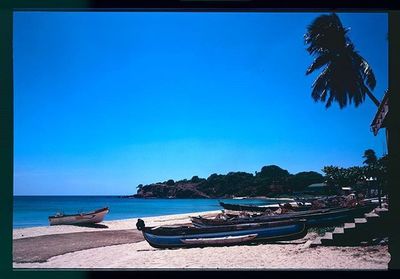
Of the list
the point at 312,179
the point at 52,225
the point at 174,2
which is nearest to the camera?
the point at 174,2

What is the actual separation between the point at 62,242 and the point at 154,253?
1759 millimetres

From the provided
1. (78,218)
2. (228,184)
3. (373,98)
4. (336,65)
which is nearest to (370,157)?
(373,98)

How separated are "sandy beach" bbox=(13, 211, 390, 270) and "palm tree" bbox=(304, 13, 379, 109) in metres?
2.42

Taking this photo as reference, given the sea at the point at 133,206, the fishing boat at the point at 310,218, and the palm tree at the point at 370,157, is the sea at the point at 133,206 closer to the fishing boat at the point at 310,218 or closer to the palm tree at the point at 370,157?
the fishing boat at the point at 310,218

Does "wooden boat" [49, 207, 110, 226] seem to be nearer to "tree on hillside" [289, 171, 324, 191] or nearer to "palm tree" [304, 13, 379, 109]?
"tree on hillside" [289, 171, 324, 191]

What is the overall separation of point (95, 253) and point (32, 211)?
1758mm

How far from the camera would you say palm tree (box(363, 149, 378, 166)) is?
764 centimetres

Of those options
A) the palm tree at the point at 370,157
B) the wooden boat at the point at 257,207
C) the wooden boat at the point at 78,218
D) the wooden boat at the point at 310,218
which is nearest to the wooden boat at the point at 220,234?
the wooden boat at the point at 310,218

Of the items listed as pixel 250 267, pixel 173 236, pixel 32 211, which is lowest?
pixel 250 267

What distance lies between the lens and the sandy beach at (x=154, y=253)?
7406 mm

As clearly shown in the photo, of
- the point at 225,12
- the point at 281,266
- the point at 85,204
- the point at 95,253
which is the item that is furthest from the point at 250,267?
the point at 225,12

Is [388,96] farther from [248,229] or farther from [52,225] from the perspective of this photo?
→ [52,225]

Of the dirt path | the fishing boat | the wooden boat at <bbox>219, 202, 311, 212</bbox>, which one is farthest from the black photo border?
the wooden boat at <bbox>219, 202, 311, 212</bbox>

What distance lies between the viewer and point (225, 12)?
7309 millimetres
